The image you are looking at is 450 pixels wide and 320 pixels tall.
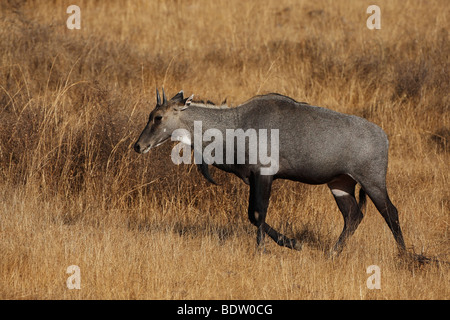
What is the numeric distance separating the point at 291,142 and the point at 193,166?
253cm

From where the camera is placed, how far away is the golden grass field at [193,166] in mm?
7543

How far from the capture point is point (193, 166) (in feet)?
33.9

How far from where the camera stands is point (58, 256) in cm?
778

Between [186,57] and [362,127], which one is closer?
[362,127]

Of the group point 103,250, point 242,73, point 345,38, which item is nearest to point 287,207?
point 103,250

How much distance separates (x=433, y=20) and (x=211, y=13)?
5.17 m

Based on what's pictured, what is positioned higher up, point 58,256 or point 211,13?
point 211,13

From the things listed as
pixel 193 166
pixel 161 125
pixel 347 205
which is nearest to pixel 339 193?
pixel 347 205

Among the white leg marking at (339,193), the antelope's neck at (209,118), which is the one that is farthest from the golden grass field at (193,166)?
the antelope's neck at (209,118)

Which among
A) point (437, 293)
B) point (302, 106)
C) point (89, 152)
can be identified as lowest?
point (437, 293)

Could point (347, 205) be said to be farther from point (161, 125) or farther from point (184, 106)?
point (161, 125)

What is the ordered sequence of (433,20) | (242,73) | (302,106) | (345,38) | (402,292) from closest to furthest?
(402,292)
(302,106)
(242,73)
(345,38)
(433,20)

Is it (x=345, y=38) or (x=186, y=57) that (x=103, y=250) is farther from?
(x=345, y=38)

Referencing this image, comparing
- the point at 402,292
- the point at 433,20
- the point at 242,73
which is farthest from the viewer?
the point at 433,20
